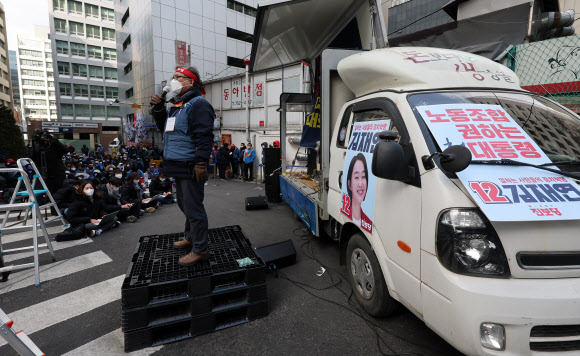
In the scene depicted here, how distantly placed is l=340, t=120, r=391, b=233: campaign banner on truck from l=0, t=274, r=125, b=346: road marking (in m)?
2.93

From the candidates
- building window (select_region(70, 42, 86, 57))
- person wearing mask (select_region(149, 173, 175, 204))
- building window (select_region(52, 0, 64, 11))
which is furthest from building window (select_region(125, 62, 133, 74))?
person wearing mask (select_region(149, 173, 175, 204))

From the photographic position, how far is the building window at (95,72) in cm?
4928

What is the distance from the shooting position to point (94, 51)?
49.4 meters

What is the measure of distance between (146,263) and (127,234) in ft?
11.0

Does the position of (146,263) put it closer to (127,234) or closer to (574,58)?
(127,234)

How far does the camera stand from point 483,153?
6.31 ft

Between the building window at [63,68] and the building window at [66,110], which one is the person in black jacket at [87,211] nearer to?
the building window at [66,110]

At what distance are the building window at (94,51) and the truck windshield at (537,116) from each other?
2431 inches

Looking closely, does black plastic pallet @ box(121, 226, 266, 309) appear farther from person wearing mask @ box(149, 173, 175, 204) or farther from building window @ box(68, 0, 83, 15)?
building window @ box(68, 0, 83, 15)

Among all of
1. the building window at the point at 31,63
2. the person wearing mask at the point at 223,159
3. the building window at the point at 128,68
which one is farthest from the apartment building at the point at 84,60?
the building window at the point at 31,63

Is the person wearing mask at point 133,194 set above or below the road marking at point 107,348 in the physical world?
above

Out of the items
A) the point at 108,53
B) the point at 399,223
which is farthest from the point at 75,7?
the point at 399,223

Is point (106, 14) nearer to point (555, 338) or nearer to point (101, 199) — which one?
point (101, 199)

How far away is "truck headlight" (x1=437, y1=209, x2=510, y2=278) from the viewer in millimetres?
1672
